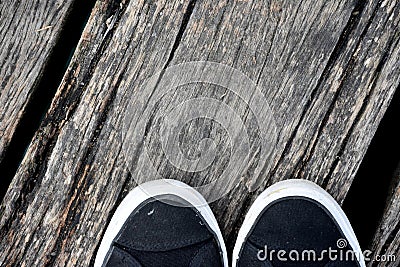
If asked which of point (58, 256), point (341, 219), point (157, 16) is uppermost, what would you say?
point (157, 16)

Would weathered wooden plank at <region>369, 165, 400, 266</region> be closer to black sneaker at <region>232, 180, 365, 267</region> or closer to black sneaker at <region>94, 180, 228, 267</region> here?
black sneaker at <region>232, 180, 365, 267</region>

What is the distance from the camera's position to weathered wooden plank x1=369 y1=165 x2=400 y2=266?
1.47 m

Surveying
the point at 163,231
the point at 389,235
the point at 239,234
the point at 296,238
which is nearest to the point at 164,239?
the point at 163,231

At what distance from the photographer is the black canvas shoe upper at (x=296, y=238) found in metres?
1.50

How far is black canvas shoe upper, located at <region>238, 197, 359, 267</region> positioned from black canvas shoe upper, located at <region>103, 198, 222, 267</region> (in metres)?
0.12

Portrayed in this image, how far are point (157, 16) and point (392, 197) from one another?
86 centimetres

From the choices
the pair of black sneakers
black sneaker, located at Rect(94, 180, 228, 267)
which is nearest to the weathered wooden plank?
the pair of black sneakers

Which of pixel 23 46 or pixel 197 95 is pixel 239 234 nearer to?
pixel 197 95

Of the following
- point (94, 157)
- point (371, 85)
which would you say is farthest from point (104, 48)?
point (371, 85)

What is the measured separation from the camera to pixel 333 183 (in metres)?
1.48

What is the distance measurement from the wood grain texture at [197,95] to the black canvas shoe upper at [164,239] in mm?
79

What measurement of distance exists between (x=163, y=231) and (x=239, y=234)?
0.23 m

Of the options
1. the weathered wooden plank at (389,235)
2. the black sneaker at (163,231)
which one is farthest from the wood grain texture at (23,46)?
the weathered wooden plank at (389,235)

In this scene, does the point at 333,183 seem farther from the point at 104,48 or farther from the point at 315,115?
the point at 104,48
